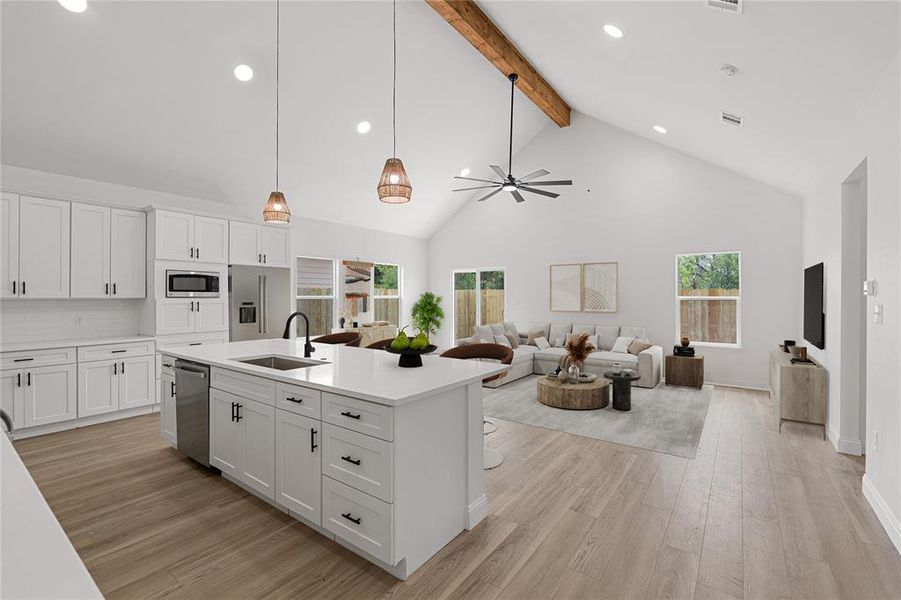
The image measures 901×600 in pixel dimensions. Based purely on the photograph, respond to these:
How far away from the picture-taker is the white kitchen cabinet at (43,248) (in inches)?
164

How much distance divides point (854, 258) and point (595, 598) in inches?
141

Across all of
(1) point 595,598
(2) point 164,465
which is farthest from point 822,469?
(2) point 164,465

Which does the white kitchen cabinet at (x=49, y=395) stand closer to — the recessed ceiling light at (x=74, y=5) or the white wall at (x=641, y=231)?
the recessed ceiling light at (x=74, y=5)

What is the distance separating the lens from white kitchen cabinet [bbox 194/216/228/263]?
5.32 m

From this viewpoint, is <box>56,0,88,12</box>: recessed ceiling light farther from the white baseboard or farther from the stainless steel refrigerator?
the white baseboard

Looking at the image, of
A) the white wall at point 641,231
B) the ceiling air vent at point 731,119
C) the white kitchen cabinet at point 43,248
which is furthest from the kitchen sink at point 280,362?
the white wall at point 641,231

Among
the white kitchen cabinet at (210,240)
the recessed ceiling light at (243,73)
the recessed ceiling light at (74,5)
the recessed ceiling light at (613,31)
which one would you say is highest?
the recessed ceiling light at (243,73)

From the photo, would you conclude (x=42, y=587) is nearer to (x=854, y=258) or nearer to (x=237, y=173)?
(x=854, y=258)

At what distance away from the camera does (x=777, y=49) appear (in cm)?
264

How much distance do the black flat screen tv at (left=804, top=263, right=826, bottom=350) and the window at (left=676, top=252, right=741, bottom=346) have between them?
4.64 feet

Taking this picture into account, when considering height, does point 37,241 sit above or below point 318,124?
below

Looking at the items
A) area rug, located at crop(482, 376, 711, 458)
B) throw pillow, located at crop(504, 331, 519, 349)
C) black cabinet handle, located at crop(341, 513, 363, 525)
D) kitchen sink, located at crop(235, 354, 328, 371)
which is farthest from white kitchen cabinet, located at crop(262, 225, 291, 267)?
black cabinet handle, located at crop(341, 513, 363, 525)

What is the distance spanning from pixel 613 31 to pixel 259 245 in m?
4.92

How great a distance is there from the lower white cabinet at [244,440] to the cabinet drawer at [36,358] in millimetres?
2358
